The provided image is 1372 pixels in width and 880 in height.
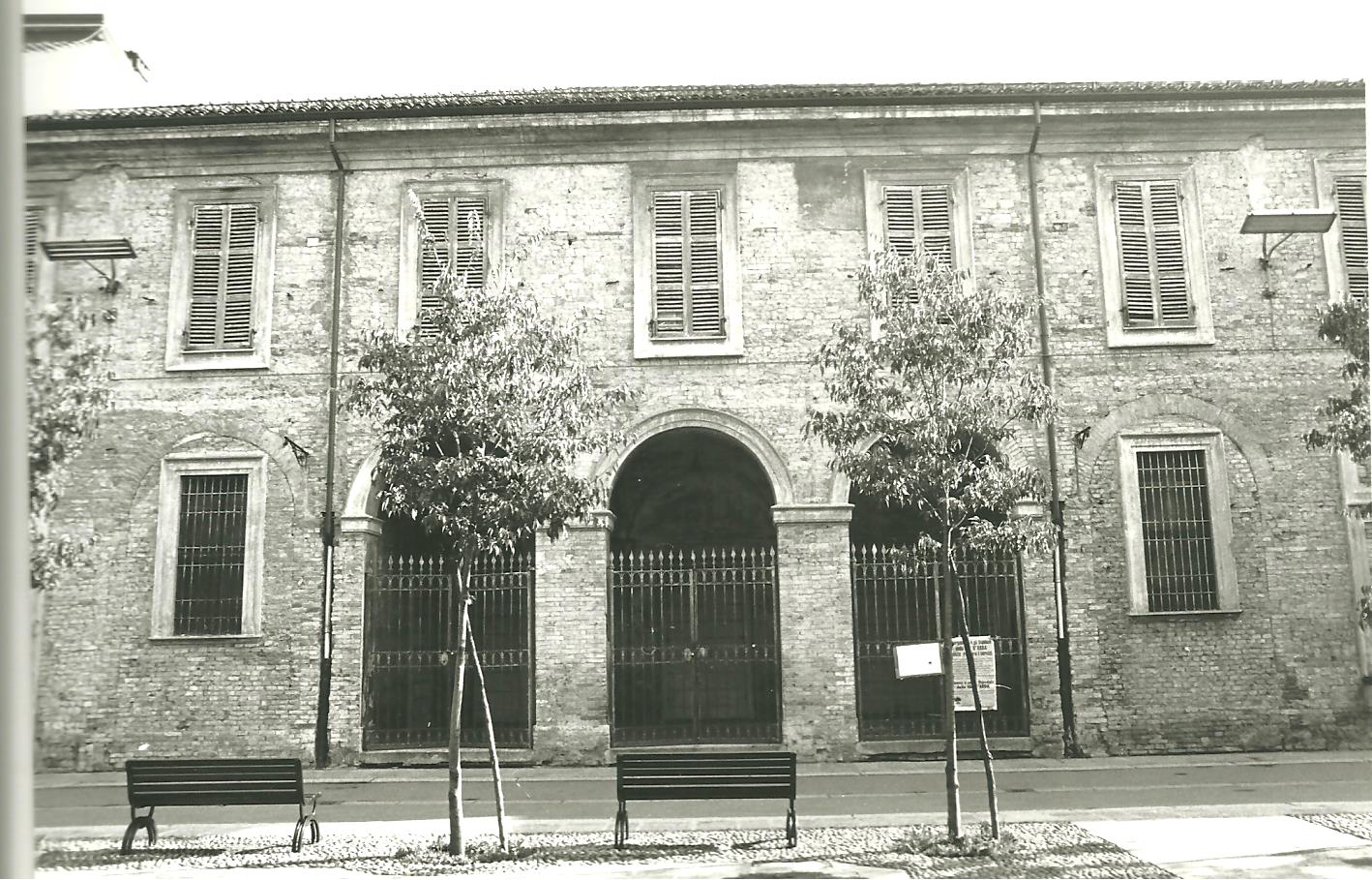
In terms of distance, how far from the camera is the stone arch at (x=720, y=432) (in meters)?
8.03

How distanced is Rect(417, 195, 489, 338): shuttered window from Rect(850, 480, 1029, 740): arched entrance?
2.93 m

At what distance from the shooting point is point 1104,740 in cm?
623

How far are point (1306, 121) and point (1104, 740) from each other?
3.41m

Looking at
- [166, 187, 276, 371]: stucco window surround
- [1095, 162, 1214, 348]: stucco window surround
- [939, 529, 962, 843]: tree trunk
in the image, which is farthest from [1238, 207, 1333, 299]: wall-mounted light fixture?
[166, 187, 276, 371]: stucco window surround

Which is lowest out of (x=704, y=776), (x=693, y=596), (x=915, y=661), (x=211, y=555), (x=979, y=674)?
(x=704, y=776)

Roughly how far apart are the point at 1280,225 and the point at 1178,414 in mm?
1186

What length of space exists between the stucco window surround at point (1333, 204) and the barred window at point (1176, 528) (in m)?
1.24

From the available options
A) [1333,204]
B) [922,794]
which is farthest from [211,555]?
[1333,204]

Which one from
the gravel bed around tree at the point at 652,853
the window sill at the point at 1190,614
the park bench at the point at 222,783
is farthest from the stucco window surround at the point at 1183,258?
the park bench at the point at 222,783

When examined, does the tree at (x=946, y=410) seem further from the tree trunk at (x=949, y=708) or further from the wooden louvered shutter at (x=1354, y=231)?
the wooden louvered shutter at (x=1354, y=231)

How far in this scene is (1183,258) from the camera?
630cm

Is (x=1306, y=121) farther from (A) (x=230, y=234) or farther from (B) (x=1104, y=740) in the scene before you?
(A) (x=230, y=234)

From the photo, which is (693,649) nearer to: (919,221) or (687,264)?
(687,264)

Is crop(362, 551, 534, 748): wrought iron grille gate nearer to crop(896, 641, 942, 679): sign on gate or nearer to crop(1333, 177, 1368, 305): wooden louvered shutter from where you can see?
crop(896, 641, 942, 679): sign on gate
